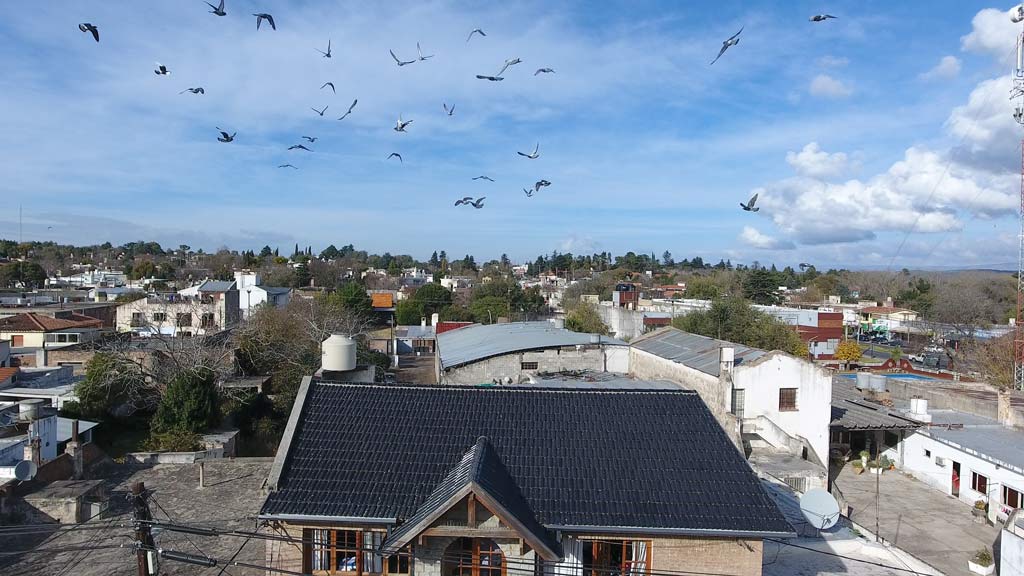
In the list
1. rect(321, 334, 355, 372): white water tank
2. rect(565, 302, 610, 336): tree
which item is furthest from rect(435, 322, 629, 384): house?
rect(565, 302, 610, 336): tree

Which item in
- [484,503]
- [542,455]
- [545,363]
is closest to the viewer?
[484,503]

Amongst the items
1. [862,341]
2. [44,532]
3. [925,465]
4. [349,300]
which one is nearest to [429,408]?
[44,532]

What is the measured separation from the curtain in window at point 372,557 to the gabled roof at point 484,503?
53 centimetres

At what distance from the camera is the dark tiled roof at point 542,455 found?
9.26 meters

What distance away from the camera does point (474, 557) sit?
30.5 ft

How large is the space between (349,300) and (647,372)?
34.2 m

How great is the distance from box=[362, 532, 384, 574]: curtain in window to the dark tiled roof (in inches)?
22.4

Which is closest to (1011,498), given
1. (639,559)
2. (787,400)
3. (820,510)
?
(787,400)

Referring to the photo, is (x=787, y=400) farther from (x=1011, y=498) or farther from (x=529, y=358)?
(x=529, y=358)

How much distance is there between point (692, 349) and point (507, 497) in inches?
700

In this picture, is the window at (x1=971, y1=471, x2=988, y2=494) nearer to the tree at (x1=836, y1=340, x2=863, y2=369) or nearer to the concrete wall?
the concrete wall

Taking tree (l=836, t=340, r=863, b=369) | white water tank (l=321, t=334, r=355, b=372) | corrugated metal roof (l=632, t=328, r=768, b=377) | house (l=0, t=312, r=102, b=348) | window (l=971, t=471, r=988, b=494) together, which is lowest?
window (l=971, t=471, r=988, b=494)

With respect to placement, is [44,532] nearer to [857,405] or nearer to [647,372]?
[647,372]

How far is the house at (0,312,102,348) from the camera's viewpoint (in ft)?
122
